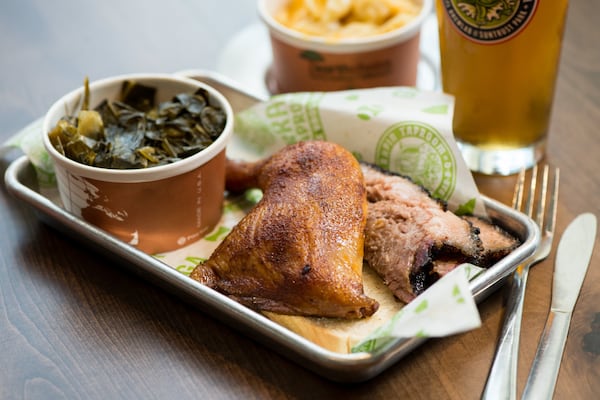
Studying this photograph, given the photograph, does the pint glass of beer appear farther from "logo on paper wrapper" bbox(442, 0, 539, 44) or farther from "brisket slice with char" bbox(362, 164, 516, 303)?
"brisket slice with char" bbox(362, 164, 516, 303)

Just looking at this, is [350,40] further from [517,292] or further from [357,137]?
[517,292]

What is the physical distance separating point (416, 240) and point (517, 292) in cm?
20

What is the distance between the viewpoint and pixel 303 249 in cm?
128

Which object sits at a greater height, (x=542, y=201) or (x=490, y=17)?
(x=490, y=17)

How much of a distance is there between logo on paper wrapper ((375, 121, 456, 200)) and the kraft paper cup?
1.10ft

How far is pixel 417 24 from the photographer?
1897 mm

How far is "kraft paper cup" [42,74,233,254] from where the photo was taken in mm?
1405

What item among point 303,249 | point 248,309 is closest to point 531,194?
point 303,249

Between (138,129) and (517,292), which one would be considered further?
(138,129)

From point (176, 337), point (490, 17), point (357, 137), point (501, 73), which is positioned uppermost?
point (490, 17)

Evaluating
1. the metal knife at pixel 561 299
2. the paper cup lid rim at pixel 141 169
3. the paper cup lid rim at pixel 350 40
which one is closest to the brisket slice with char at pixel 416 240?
the metal knife at pixel 561 299

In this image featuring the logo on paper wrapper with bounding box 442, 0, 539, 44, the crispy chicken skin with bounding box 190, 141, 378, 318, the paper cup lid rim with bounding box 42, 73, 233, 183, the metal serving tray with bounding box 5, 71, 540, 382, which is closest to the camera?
the metal serving tray with bounding box 5, 71, 540, 382

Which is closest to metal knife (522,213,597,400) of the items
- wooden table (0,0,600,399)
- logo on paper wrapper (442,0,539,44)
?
wooden table (0,0,600,399)

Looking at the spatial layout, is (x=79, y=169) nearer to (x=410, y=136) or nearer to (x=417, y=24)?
(x=410, y=136)
